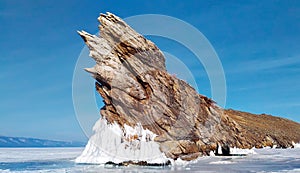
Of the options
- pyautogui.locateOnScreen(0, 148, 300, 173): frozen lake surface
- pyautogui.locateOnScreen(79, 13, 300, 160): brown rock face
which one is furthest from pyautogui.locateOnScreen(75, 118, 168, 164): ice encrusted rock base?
pyautogui.locateOnScreen(0, 148, 300, 173): frozen lake surface

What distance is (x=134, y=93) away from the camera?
137 feet

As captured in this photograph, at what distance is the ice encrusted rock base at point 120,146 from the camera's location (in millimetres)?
37094

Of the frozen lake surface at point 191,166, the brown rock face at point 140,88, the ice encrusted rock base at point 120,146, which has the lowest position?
the frozen lake surface at point 191,166

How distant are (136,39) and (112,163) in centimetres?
1545

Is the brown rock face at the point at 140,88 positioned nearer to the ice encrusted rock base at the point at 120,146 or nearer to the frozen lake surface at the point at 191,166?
the ice encrusted rock base at the point at 120,146

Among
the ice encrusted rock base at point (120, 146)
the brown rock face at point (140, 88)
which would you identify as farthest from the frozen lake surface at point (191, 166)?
the brown rock face at point (140, 88)

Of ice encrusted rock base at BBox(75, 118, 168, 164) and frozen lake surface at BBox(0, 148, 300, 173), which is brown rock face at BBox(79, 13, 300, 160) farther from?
frozen lake surface at BBox(0, 148, 300, 173)

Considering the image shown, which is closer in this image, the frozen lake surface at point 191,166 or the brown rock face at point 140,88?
the frozen lake surface at point 191,166

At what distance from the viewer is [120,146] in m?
38.6

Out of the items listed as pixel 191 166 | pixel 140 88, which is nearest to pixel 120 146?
pixel 140 88

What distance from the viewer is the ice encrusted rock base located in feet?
122

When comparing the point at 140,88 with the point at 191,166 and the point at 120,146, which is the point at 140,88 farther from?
the point at 191,166

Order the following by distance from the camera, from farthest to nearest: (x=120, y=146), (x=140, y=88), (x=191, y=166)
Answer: (x=140, y=88), (x=120, y=146), (x=191, y=166)

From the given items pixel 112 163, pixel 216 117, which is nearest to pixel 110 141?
pixel 112 163
